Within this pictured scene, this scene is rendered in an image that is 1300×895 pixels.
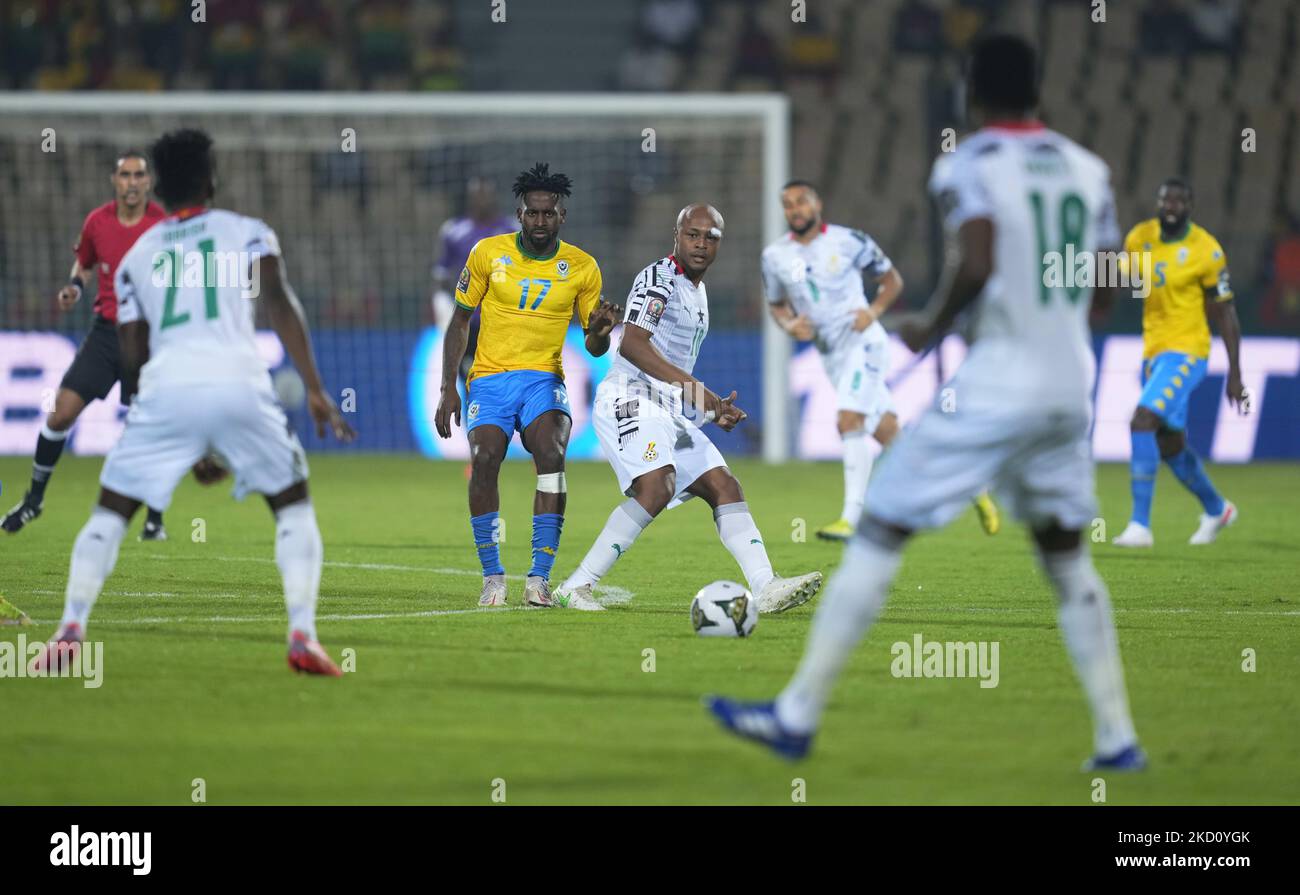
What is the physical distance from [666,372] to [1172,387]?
5.35m

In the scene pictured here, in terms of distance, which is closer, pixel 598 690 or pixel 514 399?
pixel 598 690

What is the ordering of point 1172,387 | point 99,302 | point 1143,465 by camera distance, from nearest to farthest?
point 99,302 < point 1172,387 < point 1143,465

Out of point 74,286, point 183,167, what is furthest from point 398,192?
point 183,167

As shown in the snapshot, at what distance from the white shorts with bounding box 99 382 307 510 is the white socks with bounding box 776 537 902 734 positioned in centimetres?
227

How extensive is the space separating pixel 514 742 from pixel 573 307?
3940mm

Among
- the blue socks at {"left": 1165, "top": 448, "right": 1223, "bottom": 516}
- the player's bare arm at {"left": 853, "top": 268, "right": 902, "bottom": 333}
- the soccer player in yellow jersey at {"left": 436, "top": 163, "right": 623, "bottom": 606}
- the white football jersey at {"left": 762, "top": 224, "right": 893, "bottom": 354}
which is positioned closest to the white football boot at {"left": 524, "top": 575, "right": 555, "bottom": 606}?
the soccer player in yellow jersey at {"left": 436, "top": 163, "right": 623, "bottom": 606}

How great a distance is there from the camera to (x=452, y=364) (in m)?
9.53

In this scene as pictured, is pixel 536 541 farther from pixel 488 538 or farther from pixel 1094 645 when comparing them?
pixel 1094 645

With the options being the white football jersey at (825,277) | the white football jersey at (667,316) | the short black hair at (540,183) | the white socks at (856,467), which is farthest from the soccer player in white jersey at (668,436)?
the white football jersey at (825,277)

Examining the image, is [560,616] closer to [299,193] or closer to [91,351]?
[91,351]

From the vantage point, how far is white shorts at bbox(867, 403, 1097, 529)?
5.59 metres

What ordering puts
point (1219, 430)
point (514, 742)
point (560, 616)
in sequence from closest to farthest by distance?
point (514, 742)
point (560, 616)
point (1219, 430)

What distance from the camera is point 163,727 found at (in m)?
6.29

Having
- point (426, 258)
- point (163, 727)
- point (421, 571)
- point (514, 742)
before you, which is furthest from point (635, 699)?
point (426, 258)
